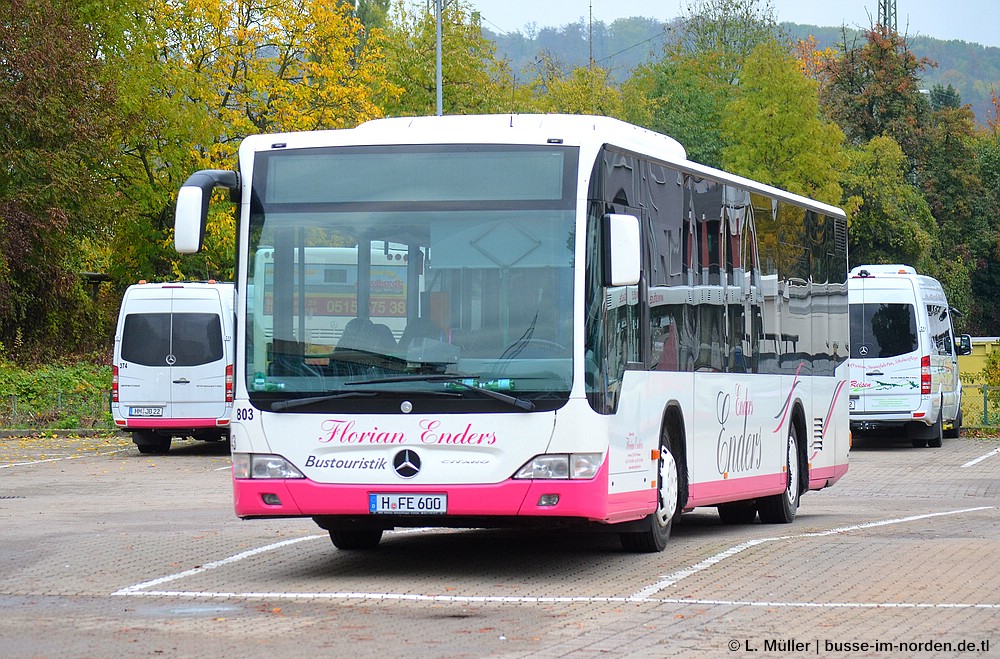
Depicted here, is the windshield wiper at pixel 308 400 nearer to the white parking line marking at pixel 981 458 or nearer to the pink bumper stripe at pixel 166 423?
the white parking line marking at pixel 981 458

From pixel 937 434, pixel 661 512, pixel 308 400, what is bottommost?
pixel 937 434

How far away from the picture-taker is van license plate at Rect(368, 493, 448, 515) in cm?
1116

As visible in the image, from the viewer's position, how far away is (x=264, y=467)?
1145cm

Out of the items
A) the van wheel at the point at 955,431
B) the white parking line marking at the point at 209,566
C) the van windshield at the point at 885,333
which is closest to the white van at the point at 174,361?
the van windshield at the point at 885,333

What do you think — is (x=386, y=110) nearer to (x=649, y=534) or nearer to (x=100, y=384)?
(x=100, y=384)

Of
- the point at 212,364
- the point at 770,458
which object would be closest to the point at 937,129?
the point at 212,364

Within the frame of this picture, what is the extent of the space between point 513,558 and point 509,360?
230 cm

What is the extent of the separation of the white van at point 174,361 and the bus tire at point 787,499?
13.3 metres

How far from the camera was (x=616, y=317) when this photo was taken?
11688 mm

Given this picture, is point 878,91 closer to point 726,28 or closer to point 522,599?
point 726,28

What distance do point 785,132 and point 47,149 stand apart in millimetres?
27939

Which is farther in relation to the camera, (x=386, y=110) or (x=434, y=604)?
(x=386, y=110)

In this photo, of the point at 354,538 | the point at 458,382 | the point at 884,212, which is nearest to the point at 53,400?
the point at 354,538

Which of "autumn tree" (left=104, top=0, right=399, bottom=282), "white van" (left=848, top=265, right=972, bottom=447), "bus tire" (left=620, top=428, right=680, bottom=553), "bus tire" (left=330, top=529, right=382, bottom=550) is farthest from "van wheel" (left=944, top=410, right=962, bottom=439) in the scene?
"bus tire" (left=330, top=529, right=382, bottom=550)
